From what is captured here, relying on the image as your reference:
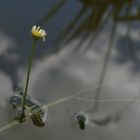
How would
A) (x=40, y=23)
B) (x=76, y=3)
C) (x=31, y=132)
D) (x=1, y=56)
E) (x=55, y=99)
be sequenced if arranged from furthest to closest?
(x=76, y=3) → (x=40, y=23) → (x=1, y=56) → (x=55, y=99) → (x=31, y=132)

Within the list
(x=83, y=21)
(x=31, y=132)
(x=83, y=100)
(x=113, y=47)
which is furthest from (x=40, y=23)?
(x=31, y=132)

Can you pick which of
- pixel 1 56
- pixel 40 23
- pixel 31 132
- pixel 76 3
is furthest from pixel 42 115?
pixel 76 3

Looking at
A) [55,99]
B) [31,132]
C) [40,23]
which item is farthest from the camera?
[40,23]

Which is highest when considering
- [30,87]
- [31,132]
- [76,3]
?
[76,3]

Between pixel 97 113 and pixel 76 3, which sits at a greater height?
pixel 76 3

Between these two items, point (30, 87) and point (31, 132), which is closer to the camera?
point (31, 132)

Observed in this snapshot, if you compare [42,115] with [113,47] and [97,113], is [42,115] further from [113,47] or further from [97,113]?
[113,47]
